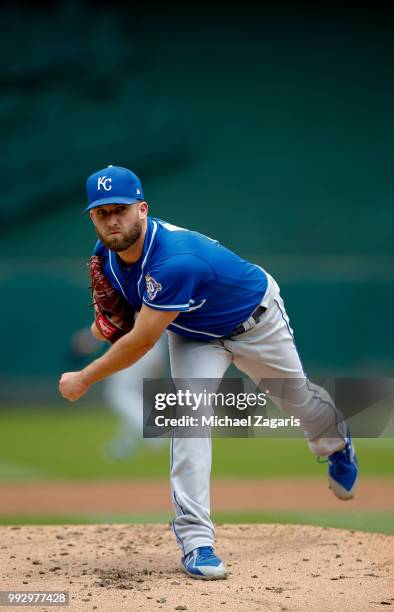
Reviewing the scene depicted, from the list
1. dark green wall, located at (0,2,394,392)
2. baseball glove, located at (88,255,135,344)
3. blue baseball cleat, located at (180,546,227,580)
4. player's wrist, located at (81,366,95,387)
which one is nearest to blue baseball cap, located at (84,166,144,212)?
baseball glove, located at (88,255,135,344)

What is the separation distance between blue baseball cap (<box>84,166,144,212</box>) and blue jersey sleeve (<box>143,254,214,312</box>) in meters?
0.32

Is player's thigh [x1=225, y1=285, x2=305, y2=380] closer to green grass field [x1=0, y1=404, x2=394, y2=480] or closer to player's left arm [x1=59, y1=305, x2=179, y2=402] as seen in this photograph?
player's left arm [x1=59, y1=305, x2=179, y2=402]

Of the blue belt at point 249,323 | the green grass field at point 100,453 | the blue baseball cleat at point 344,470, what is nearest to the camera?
the blue belt at point 249,323

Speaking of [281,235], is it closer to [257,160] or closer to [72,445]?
[257,160]

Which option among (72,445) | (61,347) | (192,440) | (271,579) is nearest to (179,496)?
(192,440)

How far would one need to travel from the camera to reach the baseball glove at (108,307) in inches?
180

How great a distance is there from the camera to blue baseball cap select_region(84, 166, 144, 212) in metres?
4.15

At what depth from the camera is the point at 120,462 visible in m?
9.41

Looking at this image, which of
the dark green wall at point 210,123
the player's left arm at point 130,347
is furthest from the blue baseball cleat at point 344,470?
the dark green wall at point 210,123

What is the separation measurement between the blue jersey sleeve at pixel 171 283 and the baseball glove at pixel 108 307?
0.41 metres

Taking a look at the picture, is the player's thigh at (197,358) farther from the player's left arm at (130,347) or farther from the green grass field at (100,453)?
the green grass field at (100,453)

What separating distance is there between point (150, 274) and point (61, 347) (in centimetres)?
838

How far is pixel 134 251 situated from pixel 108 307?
41 cm

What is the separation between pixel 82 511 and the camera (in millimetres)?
6883
